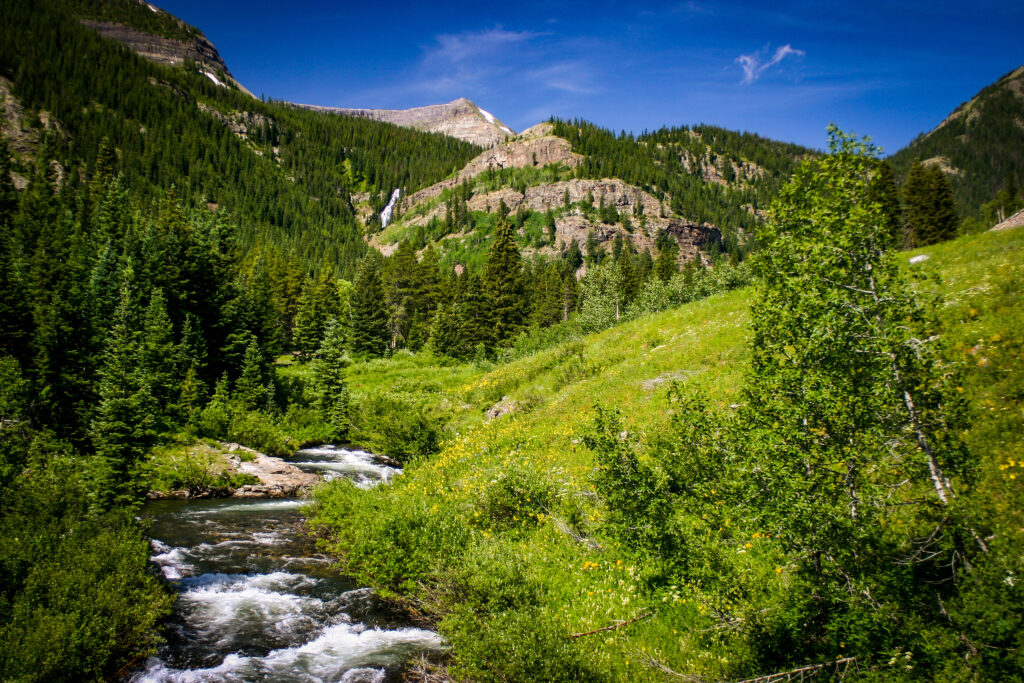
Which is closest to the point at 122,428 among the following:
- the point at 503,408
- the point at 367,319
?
the point at 503,408

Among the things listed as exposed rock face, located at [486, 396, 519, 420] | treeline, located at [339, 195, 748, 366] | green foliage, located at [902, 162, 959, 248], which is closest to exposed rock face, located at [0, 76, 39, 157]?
treeline, located at [339, 195, 748, 366]

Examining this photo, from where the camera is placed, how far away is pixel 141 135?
178375mm

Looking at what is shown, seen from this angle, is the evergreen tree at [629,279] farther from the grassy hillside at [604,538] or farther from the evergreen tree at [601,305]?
the grassy hillside at [604,538]

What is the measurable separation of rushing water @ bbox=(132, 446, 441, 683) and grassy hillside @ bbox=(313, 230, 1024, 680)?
2.95 ft

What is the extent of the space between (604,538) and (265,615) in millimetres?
8679

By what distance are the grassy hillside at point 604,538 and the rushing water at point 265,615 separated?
35.4 inches

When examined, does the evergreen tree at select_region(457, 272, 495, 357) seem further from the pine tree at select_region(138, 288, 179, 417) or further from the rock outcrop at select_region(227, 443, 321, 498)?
the rock outcrop at select_region(227, 443, 321, 498)

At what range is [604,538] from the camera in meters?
11.2

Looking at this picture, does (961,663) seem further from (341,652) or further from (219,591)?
(219,591)

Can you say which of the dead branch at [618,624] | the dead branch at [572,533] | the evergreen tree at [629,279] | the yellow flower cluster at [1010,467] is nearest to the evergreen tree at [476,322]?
the evergreen tree at [629,279]

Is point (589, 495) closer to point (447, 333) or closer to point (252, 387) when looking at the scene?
point (252, 387)

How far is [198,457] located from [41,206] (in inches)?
1590

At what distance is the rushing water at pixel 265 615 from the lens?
9.70m

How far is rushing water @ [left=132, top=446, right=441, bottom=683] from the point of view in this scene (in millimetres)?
9695
